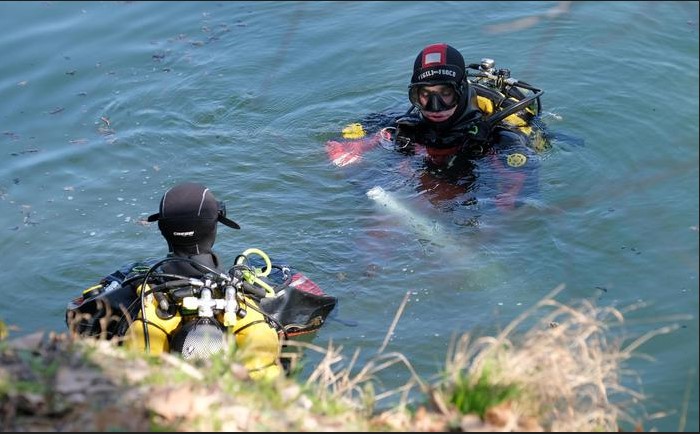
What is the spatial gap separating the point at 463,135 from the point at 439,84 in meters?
0.49

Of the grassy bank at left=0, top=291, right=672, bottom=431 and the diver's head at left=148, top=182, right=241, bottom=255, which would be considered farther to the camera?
the diver's head at left=148, top=182, right=241, bottom=255

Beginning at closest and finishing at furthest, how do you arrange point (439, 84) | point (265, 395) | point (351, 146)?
point (265, 395)
point (439, 84)
point (351, 146)

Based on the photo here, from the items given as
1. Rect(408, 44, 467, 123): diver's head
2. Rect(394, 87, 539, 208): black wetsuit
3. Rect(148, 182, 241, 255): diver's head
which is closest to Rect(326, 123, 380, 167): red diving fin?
Rect(394, 87, 539, 208): black wetsuit

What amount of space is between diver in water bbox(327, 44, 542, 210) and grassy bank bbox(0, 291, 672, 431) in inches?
134

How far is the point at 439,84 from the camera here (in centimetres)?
754

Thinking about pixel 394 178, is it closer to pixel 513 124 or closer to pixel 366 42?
pixel 513 124

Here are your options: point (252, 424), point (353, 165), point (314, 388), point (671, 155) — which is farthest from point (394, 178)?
point (252, 424)

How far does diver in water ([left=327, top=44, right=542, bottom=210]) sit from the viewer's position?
297 inches

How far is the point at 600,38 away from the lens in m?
10.1

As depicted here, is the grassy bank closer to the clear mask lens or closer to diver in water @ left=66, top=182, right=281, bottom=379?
diver in water @ left=66, top=182, right=281, bottom=379

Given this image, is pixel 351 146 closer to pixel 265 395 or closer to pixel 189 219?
pixel 189 219

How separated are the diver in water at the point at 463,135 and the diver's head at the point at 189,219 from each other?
279cm

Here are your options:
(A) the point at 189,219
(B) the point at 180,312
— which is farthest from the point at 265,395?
(A) the point at 189,219

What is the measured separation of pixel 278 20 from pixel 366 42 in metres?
1.26
